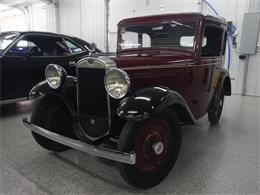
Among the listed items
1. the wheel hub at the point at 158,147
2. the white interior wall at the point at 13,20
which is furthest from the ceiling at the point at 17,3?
the wheel hub at the point at 158,147

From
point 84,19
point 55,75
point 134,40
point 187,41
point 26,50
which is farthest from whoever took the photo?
point 84,19

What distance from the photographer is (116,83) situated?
65.8 inches

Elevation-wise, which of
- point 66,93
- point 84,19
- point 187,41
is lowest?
point 66,93

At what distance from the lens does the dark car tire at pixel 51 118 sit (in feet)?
7.12

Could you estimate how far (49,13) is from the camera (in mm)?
9781

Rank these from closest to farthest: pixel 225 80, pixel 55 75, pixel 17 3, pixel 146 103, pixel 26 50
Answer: pixel 146 103
pixel 55 75
pixel 225 80
pixel 26 50
pixel 17 3

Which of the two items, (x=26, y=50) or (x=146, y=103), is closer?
(x=146, y=103)

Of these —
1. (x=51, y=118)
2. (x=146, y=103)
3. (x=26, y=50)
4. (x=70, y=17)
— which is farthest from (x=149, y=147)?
(x=70, y=17)

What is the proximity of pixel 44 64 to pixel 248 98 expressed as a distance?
466 centimetres

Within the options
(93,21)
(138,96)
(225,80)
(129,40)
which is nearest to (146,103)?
(138,96)

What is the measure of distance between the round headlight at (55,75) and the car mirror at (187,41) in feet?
4.42

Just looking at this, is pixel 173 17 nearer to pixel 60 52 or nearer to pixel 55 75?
pixel 55 75

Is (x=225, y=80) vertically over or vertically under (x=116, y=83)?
under

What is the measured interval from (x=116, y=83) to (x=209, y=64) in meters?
1.50
